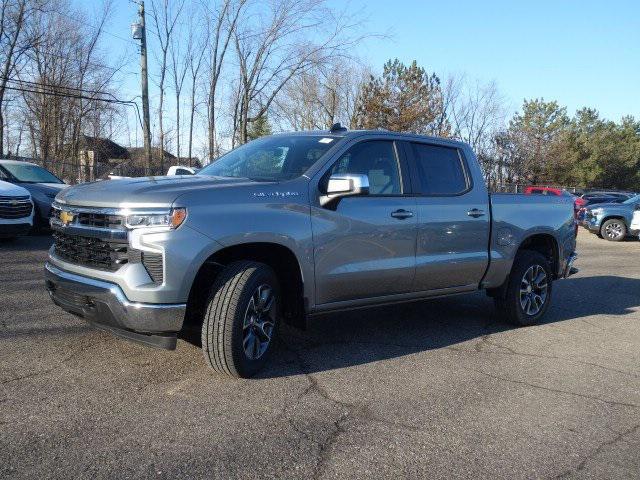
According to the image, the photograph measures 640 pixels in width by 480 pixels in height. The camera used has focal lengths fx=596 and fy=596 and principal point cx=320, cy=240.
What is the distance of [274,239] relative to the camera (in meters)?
4.34

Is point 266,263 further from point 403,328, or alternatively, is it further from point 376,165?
point 403,328

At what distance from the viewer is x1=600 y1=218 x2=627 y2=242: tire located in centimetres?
1898

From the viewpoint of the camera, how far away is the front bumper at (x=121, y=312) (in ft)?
12.8

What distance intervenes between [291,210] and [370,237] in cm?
82

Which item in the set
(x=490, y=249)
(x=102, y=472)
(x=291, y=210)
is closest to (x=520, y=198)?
(x=490, y=249)

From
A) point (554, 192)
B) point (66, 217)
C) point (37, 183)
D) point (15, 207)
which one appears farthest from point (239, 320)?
point (37, 183)

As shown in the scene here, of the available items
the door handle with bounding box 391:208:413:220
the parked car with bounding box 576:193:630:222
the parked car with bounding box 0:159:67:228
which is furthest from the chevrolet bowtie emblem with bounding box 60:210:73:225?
the parked car with bounding box 576:193:630:222

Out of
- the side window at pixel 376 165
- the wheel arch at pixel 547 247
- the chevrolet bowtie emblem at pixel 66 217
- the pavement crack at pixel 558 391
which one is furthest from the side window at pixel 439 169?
the chevrolet bowtie emblem at pixel 66 217

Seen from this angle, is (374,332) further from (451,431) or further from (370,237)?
(451,431)

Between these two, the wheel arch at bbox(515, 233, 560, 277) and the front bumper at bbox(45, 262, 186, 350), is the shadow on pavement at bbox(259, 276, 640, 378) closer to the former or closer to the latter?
the wheel arch at bbox(515, 233, 560, 277)

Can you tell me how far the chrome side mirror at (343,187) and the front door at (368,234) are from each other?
7 centimetres

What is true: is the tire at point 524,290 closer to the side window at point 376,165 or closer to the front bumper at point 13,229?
the side window at point 376,165

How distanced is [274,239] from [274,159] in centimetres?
108

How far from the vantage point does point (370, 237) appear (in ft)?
16.3
